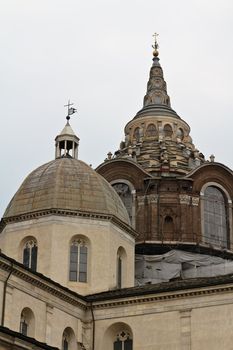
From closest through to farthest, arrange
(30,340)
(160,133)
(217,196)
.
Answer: (30,340)
(217,196)
(160,133)

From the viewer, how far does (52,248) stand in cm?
4678

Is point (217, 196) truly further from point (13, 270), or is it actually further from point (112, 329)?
point (13, 270)

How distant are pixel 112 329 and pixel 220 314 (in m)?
5.86

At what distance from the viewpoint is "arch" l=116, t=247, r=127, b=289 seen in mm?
48875

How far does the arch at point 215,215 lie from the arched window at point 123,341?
17.9 m

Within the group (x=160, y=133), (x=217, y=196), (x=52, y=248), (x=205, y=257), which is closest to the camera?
(x=52, y=248)

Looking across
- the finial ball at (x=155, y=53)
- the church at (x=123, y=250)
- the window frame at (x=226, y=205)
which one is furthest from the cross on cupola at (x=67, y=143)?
the finial ball at (x=155, y=53)

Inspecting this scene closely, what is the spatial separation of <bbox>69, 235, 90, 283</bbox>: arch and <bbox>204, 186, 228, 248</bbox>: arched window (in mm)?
14926

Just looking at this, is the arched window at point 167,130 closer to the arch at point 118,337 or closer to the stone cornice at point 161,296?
the stone cornice at point 161,296

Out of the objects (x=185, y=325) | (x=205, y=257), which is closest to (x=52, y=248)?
(x=185, y=325)

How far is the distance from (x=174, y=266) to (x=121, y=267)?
315 inches

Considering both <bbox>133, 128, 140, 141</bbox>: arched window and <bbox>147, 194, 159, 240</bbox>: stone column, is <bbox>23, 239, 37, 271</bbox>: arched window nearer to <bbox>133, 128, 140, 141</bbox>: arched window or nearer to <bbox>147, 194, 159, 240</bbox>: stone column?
<bbox>147, 194, 159, 240</bbox>: stone column

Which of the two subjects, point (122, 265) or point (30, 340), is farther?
point (122, 265)

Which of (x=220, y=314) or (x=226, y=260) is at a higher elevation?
(x=226, y=260)
